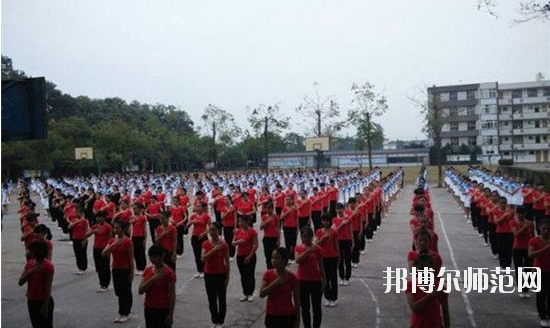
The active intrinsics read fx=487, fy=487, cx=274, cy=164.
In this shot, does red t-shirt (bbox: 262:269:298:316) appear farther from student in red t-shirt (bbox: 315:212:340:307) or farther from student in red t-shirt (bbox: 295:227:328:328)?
student in red t-shirt (bbox: 315:212:340:307)

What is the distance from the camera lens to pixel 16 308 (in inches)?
326

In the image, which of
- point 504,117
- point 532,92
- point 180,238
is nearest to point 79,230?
point 180,238

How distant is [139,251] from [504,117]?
230ft

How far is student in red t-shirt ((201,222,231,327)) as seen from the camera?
6895 mm

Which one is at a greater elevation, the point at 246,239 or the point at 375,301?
the point at 246,239

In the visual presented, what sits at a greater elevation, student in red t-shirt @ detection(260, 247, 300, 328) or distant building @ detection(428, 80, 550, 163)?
distant building @ detection(428, 80, 550, 163)

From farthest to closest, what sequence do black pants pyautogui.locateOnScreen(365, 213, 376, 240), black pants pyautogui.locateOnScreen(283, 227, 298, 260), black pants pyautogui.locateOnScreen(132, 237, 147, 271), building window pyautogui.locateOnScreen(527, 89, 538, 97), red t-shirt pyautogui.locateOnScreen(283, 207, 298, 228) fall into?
building window pyautogui.locateOnScreen(527, 89, 538, 97) → black pants pyautogui.locateOnScreen(365, 213, 376, 240) → black pants pyautogui.locateOnScreen(283, 227, 298, 260) → red t-shirt pyautogui.locateOnScreen(283, 207, 298, 228) → black pants pyautogui.locateOnScreen(132, 237, 147, 271)

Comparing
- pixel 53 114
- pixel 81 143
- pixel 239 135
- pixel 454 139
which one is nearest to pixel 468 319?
pixel 81 143

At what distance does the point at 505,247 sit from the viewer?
958 cm

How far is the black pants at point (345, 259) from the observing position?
8875mm

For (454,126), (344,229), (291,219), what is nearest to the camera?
(344,229)

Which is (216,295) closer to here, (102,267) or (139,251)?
(102,267)

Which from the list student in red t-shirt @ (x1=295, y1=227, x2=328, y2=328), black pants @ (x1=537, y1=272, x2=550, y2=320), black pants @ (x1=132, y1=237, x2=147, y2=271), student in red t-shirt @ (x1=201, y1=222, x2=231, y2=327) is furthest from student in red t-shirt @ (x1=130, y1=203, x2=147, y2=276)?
black pants @ (x1=537, y1=272, x2=550, y2=320)

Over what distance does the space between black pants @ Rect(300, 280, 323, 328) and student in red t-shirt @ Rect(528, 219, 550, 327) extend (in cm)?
293
